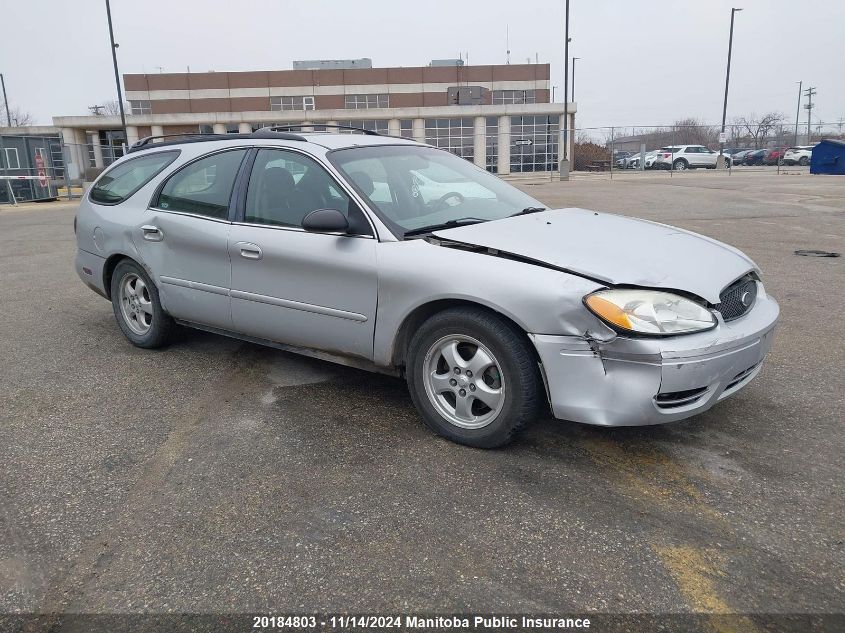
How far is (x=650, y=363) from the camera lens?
292cm

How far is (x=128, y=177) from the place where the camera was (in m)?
5.29

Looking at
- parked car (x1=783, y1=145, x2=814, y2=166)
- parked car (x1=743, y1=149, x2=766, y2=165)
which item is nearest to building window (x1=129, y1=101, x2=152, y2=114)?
parked car (x1=743, y1=149, x2=766, y2=165)

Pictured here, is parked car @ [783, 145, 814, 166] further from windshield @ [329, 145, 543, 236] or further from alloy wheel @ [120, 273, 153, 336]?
alloy wheel @ [120, 273, 153, 336]

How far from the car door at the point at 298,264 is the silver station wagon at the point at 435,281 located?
11 mm

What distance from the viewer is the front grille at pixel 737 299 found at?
3266 mm

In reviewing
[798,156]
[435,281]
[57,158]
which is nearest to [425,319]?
[435,281]

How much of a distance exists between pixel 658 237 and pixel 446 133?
46.3 metres

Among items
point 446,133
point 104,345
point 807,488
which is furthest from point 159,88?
point 807,488

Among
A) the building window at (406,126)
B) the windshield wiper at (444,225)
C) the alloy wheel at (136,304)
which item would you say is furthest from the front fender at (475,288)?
the building window at (406,126)

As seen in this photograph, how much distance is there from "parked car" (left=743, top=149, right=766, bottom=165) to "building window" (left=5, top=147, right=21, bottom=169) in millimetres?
44661

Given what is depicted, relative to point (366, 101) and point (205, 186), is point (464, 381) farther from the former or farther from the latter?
point (366, 101)

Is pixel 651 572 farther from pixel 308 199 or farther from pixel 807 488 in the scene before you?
pixel 308 199

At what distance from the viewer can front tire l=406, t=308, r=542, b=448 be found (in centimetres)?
317

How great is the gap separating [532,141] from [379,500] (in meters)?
47.1
